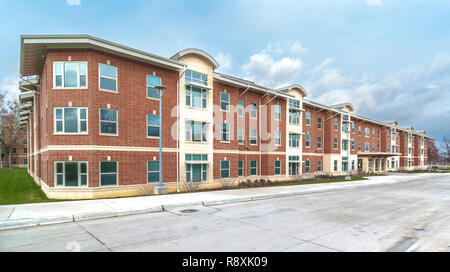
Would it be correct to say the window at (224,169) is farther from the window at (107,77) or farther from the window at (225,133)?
the window at (107,77)

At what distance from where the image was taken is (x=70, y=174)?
48.6ft

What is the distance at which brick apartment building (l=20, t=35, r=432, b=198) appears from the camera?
49.1ft

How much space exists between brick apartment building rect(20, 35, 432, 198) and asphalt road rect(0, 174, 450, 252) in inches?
286

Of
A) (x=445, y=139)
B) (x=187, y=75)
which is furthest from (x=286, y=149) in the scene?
(x=445, y=139)

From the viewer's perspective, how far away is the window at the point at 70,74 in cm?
1505

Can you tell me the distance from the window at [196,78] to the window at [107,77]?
555 centimetres

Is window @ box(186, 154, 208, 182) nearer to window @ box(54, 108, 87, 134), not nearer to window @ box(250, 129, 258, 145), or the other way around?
window @ box(250, 129, 258, 145)

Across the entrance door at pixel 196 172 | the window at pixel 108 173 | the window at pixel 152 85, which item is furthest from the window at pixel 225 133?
the window at pixel 108 173

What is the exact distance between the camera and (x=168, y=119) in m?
18.7

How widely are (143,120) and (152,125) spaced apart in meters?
0.76

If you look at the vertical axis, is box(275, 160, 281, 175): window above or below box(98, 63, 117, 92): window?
below

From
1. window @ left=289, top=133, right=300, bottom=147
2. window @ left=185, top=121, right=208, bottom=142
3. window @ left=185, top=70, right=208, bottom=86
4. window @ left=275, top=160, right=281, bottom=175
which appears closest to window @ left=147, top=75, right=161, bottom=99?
window @ left=185, top=70, right=208, bottom=86
